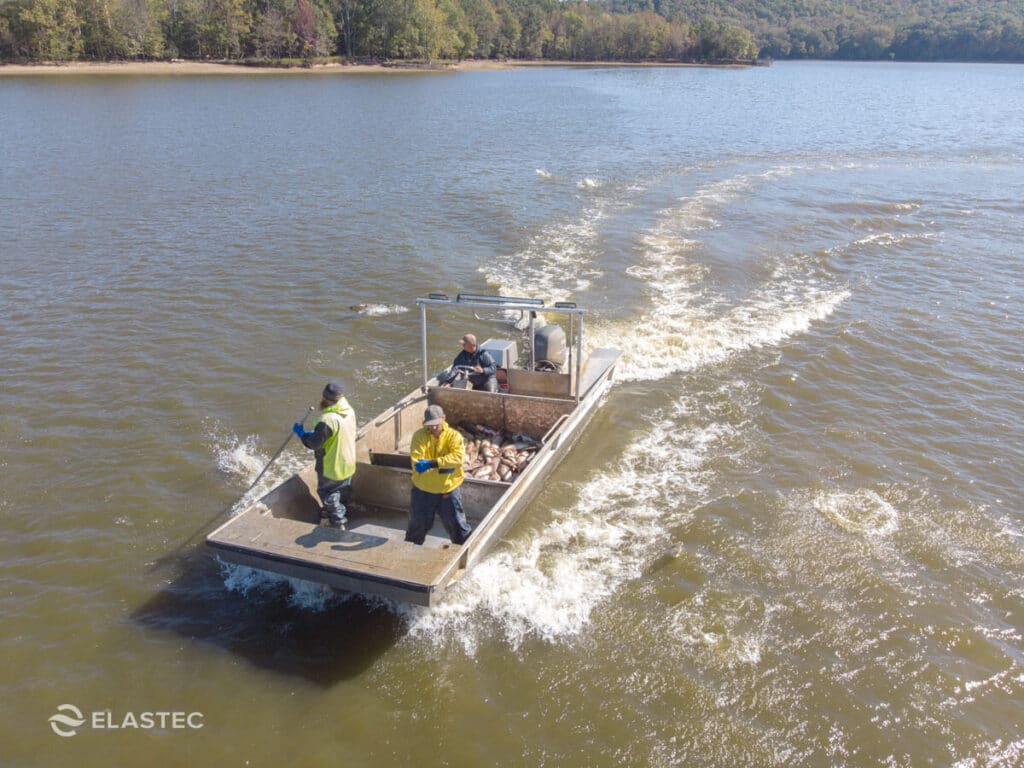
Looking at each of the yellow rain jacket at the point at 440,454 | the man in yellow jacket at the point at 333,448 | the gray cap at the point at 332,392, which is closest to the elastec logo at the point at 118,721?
the man in yellow jacket at the point at 333,448

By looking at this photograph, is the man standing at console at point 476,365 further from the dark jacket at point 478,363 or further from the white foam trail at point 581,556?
the white foam trail at point 581,556

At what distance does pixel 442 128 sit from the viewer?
43.3 meters

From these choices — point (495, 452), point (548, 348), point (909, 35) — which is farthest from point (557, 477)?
point (909, 35)

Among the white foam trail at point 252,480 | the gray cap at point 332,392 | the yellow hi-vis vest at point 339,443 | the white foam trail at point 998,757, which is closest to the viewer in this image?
the white foam trail at point 998,757

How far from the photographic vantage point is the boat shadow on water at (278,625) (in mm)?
7582

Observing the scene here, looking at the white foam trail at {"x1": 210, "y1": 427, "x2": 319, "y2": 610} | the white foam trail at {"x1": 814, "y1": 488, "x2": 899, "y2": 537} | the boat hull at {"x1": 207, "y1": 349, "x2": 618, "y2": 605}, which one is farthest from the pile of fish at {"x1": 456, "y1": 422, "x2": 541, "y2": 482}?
the white foam trail at {"x1": 814, "y1": 488, "x2": 899, "y2": 537}

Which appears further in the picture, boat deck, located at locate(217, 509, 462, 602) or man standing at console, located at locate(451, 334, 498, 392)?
man standing at console, located at locate(451, 334, 498, 392)

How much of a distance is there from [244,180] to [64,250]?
9.77 m

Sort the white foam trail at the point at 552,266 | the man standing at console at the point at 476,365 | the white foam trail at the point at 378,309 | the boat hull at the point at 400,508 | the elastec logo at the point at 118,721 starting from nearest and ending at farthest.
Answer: the elastec logo at the point at 118,721
the boat hull at the point at 400,508
the man standing at console at the point at 476,365
the white foam trail at the point at 378,309
the white foam trail at the point at 552,266

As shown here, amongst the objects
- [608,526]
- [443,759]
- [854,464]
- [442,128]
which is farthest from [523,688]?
[442,128]

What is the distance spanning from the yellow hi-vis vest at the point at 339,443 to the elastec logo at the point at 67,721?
11.0ft

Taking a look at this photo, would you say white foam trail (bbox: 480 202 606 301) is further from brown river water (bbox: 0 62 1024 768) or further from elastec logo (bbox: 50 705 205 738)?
elastec logo (bbox: 50 705 205 738)

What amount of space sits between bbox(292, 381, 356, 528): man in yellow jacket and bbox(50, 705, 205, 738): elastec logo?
108 inches

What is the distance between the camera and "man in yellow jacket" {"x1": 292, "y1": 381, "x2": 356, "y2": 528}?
855 cm
